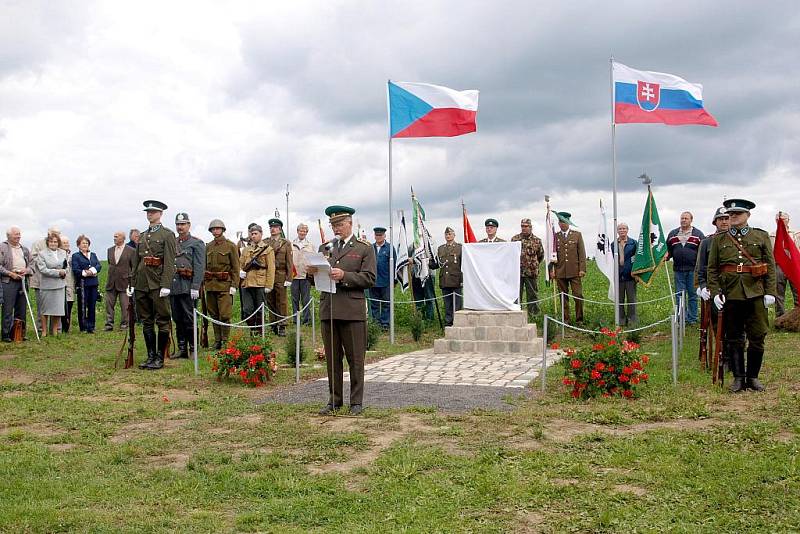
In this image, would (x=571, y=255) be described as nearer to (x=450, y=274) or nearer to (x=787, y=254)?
(x=450, y=274)

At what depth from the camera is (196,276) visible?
481 inches

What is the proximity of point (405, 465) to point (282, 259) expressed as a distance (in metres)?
10.4

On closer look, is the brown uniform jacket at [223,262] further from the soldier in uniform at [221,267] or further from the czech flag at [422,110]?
the czech flag at [422,110]

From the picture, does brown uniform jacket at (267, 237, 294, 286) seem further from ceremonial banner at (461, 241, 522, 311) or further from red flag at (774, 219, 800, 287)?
red flag at (774, 219, 800, 287)

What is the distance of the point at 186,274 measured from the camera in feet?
39.8

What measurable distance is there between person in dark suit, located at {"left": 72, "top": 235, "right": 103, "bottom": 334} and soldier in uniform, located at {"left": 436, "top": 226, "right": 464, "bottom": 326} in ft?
24.4

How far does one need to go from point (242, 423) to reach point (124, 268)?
1038 centimetres

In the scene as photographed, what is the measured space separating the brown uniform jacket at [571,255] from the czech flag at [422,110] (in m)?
3.42

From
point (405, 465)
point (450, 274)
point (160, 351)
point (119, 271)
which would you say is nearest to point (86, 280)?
point (119, 271)

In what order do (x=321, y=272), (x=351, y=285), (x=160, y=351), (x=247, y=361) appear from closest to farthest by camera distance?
1. (x=321, y=272)
2. (x=351, y=285)
3. (x=247, y=361)
4. (x=160, y=351)

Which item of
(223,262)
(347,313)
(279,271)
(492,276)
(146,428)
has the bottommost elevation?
(146,428)

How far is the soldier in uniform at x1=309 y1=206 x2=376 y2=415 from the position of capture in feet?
25.5

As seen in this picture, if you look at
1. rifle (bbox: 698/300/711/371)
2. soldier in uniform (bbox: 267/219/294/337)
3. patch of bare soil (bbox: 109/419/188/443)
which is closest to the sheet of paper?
patch of bare soil (bbox: 109/419/188/443)

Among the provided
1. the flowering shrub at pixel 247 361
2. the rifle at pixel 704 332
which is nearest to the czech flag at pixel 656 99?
the rifle at pixel 704 332
